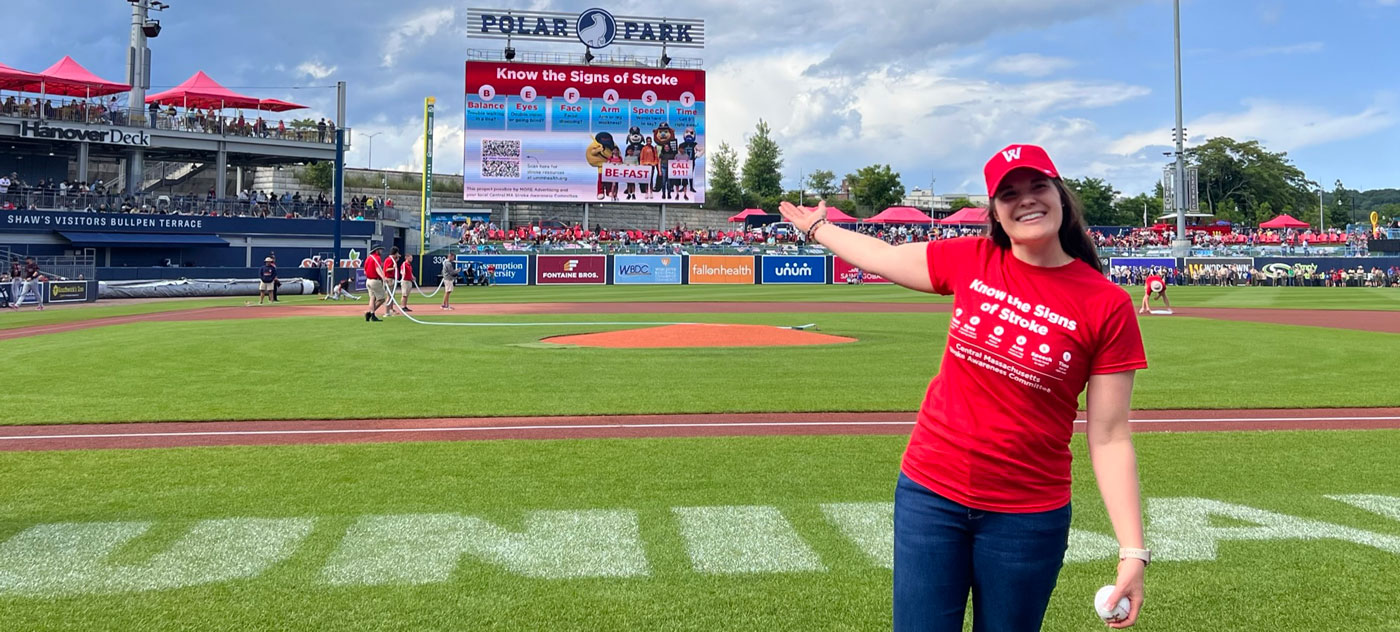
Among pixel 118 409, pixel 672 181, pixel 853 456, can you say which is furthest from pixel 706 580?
pixel 672 181

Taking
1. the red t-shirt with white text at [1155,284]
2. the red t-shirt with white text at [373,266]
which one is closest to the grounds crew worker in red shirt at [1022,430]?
the red t-shirt with white text at [373,266]

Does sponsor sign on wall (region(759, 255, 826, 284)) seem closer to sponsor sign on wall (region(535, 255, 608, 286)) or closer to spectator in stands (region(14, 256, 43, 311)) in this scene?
sponsor sign on wall (region(535, 255, 608, 286))

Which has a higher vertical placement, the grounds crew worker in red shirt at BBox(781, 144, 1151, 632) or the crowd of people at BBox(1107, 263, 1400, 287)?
the crowd of people at BBox(1107, 263, 1400, 287)

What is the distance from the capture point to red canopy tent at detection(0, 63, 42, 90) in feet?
165

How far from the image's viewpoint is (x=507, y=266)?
53.7 metres

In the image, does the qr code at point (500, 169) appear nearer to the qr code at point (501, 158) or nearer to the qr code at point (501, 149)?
the qr code at point (501, 158)

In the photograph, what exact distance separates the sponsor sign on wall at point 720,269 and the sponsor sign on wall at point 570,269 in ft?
17.4

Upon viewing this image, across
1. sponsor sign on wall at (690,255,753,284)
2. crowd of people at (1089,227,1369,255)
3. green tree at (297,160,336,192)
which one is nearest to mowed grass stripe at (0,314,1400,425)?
sponsor sign on wall at (690,255,753,284)

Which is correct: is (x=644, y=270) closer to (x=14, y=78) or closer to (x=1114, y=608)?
(x=14, y=78)

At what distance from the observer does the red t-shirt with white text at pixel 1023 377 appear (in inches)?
110

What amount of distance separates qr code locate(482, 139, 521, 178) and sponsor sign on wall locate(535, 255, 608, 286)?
7225mm

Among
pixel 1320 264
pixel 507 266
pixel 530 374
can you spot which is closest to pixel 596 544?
pixel 530 374

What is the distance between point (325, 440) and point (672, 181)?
169ft

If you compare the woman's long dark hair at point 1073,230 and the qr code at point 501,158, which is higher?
the qr code at point 501,158
